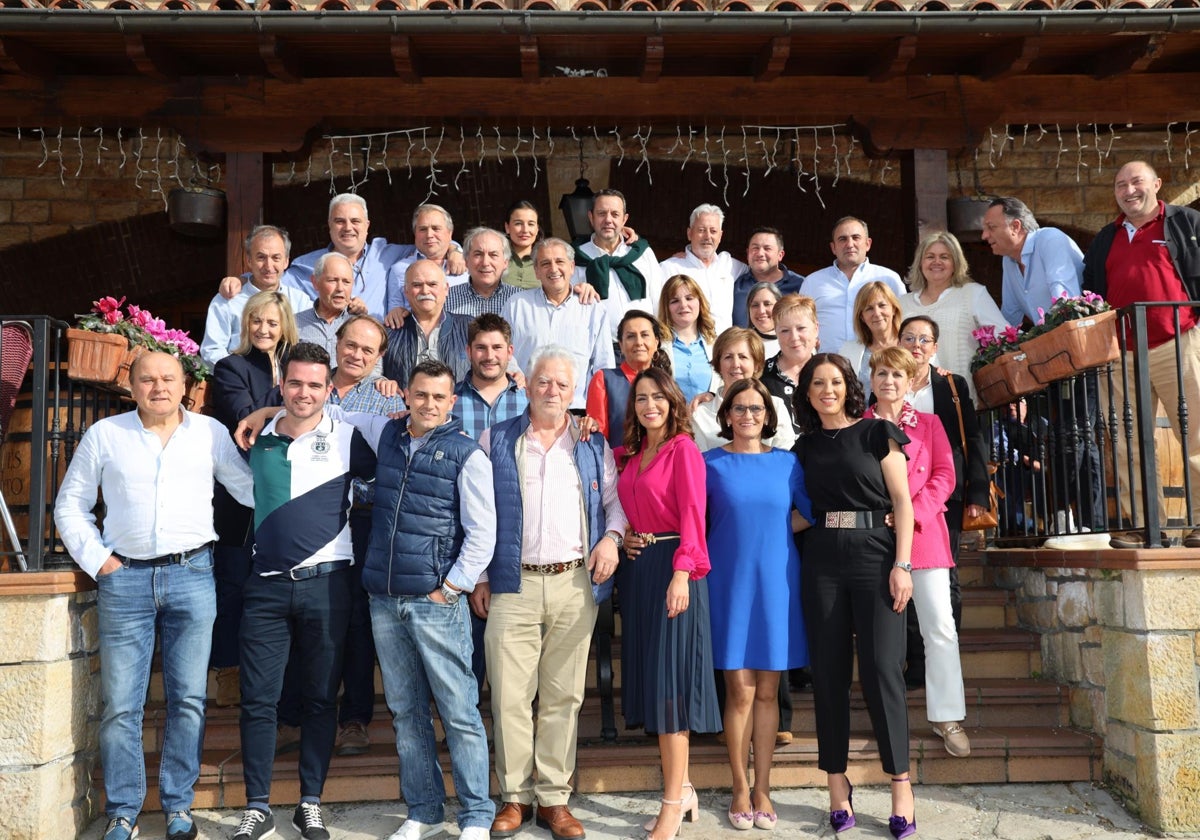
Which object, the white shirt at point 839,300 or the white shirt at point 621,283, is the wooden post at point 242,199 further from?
the white shirt at point 839,300

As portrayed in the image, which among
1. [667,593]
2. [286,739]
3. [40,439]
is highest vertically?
[40,439]

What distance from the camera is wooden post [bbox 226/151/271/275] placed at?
6.95 meters

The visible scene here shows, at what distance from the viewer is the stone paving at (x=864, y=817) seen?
4227 millimetres

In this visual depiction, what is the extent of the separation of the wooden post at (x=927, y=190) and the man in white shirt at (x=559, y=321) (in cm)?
276

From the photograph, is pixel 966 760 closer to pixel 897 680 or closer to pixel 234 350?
pixel 897 680

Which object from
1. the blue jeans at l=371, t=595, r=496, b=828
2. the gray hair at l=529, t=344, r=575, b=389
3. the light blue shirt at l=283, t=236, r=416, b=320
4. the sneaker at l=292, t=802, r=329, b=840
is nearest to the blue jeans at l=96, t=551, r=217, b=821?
the sneaker at l=292, t=802, r=329, b=840

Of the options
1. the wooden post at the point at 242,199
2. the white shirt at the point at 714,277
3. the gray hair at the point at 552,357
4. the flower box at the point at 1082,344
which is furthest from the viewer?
the wooden post at the point at 242,199

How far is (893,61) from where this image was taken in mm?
6789

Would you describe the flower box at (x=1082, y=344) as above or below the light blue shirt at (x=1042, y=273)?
below

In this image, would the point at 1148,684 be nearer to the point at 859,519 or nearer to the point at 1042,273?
the point at 859,519

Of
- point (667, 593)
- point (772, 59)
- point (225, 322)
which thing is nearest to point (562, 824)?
point (667, 593)

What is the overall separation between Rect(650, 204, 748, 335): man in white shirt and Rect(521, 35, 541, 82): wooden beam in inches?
57.3

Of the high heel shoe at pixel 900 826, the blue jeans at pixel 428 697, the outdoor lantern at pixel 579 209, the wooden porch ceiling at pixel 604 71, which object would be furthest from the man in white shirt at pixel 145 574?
→ the outdoor lantern at pixel 579 209

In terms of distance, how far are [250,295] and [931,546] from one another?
3.47m
